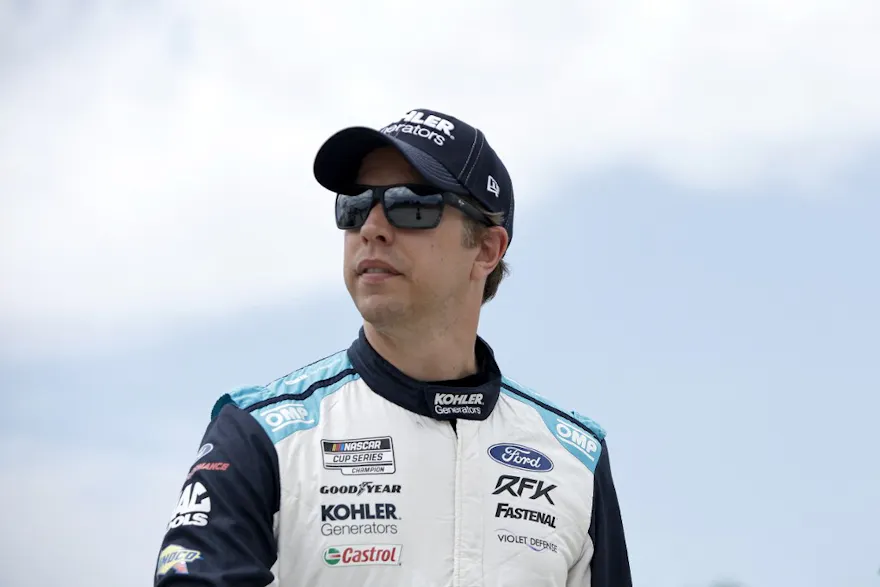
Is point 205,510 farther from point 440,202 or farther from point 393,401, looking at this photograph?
point 440,202

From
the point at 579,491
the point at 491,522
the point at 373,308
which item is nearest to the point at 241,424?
the point at 373,308

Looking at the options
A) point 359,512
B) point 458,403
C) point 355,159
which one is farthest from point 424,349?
point 355,159

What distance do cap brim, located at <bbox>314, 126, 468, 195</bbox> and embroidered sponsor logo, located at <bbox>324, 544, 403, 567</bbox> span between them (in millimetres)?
1627

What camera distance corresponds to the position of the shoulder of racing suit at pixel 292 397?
509 cm

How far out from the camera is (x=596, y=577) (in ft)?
18.1

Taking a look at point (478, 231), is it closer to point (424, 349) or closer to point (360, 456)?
point (424, 349)

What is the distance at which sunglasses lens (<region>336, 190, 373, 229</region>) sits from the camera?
205 inches

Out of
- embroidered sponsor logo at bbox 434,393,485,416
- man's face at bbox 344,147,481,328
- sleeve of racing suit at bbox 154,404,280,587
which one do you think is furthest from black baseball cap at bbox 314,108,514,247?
sleeve of racing suit at bbox 154,404,280,587

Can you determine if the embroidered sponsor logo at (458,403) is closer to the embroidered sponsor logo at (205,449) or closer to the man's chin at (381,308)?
the man's chin at (381,308)

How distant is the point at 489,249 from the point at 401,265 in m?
0.67

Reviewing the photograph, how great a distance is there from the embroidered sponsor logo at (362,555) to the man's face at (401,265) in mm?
992

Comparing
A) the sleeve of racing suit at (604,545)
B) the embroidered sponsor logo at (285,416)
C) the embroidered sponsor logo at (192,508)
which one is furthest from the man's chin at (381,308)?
the sleeve of racing suit at (604,545)

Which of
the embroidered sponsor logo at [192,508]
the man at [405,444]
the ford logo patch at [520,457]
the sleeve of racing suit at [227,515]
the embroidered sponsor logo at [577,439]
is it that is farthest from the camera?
the embroidered sponsor logo at [577,439]

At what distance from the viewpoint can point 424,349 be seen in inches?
210
